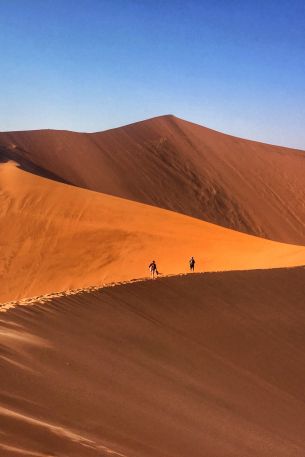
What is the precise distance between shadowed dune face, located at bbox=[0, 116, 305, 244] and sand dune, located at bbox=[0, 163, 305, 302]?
1249 cm

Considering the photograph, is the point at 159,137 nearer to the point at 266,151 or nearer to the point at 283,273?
the point at 266,151

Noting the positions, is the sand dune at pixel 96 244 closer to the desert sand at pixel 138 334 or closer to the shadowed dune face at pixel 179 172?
the desert sand at pixel 138 334

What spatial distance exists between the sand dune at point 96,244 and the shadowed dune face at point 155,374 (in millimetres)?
6914

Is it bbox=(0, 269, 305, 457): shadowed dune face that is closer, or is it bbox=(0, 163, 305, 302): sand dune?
bbox=(0, 269, 305, 457): shadowed dune face

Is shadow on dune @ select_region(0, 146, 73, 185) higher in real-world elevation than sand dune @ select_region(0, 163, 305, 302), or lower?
higher

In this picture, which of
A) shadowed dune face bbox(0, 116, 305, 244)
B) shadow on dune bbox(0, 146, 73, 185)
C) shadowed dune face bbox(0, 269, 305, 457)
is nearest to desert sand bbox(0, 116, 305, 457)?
shadowed dune face bbox(0, 269, 305, 457)

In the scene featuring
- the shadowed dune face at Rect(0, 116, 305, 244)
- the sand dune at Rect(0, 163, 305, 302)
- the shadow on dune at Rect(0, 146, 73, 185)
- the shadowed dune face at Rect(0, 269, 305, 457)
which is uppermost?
the shadowed dune face at Rect(0, 116, 305, 244)

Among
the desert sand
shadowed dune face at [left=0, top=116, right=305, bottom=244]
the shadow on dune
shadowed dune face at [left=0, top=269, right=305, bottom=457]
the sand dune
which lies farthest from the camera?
shadowed dune face at [left=0, top=116, right=305, bottom=244]

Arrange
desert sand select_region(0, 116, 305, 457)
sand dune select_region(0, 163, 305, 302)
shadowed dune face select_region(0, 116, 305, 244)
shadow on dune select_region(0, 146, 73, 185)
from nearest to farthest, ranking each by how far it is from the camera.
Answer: desert sand select_region(0, 116, 305, 457) → sand dune select_region(0, 163, 305, 302) → shadow on dune select_region(0, 146, 73, 185) → shadowed dune face select_region(0, 116, 305, 244)

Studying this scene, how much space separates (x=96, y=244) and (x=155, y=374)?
47.4ft

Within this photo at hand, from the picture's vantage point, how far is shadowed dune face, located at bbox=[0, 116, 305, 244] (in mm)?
42625

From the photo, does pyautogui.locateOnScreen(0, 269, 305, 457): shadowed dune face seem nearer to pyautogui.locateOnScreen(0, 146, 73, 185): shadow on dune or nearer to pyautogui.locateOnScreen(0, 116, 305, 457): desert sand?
pyautogui.locateOnScreen(0, 116, 305, 457): desert sand

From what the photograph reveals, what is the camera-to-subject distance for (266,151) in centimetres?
6147

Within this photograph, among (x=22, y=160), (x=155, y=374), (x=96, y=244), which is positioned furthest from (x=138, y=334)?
(x=22, y=160)
